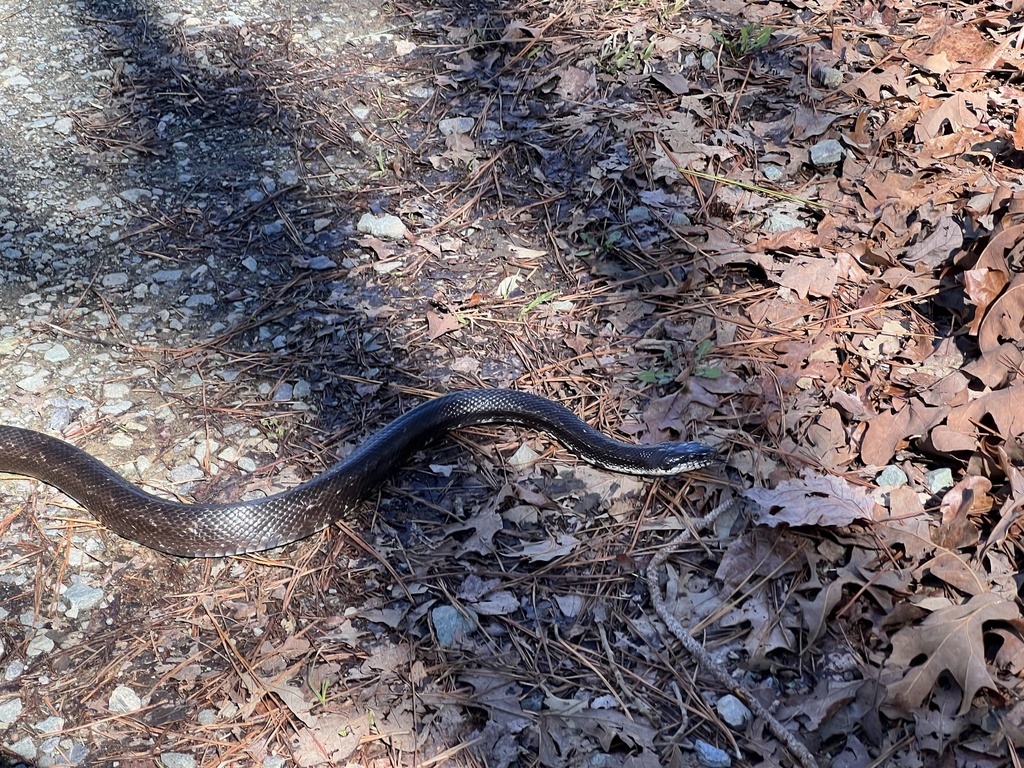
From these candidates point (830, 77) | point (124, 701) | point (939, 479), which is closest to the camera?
point (124, 701)

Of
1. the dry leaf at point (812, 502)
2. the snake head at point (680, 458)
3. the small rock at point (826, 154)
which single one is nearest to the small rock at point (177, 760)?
the snake head at point (680, 458)

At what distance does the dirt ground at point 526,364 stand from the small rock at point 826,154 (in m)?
0.02

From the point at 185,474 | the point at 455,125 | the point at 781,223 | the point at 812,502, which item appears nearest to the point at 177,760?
the point at 185,474

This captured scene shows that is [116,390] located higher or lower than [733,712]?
lower

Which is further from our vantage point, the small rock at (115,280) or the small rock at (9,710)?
the small rock at (115,280)

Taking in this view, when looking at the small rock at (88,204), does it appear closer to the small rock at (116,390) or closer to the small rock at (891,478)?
the small rock at (116,390)

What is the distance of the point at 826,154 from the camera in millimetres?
5172

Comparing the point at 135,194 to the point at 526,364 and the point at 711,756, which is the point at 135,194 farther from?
the point at 711,756

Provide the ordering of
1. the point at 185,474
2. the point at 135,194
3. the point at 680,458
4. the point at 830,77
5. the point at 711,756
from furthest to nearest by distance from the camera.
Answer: the point at 830,77
the point at 135,194
the point at 185,474
the point at 680,458
the point at 711,756

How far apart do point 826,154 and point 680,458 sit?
2548 mm

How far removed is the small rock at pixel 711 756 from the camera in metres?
2.87

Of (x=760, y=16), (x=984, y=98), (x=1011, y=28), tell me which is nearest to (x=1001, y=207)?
(x=984, y=98)

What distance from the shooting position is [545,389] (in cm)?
440

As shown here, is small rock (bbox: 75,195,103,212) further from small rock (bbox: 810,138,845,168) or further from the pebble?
the pebble
